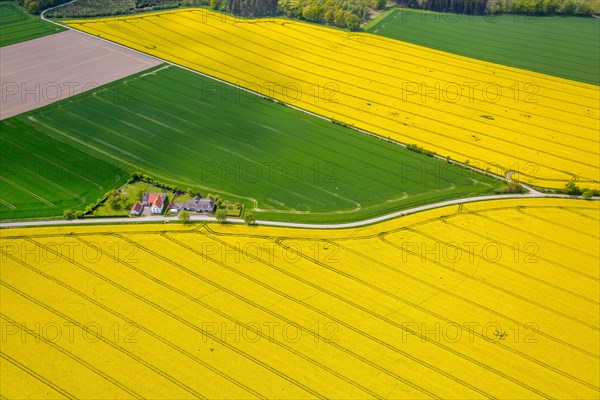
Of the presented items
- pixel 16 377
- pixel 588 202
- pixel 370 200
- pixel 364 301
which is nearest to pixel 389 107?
pixel 370 200

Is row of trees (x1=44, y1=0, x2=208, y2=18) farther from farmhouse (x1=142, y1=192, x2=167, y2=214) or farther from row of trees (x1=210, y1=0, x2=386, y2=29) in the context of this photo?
farmhouse (x1=142, y1=192, x2=167, y2=214)

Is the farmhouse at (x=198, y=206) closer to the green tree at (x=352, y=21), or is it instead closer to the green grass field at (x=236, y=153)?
the green grass field at (x=236, y=153)

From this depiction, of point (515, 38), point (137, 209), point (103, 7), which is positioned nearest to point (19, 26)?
point (103, 7)

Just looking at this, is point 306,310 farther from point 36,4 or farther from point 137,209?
point 36,4

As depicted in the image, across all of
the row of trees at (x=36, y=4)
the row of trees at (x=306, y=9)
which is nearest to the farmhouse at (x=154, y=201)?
the row of trees at (x=306, y=9)

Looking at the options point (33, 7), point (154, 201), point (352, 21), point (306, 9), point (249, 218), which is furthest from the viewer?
point (306, 9)

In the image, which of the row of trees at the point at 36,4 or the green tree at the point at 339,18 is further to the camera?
the row of trees at the point at 36,4
